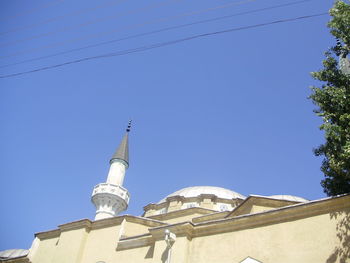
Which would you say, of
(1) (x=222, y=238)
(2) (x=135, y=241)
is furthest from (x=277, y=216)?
(2) (x=135, y=241)

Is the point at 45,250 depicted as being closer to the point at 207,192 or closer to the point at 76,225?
the point at 76,225

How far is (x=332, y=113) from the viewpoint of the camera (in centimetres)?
1020

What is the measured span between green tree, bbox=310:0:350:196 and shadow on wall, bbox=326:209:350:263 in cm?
117

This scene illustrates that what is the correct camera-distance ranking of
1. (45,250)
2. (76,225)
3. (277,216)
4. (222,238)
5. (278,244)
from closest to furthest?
(278,244)
(277,216)
(222,238)
(76,225)
(45,250)

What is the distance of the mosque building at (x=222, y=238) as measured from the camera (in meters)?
8.90

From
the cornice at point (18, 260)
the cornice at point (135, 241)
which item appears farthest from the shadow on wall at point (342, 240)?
the cornice at point (18, 260)

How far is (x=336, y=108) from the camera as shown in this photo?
10.2m

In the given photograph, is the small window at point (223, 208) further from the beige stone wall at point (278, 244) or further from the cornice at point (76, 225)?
the beige stone wall at point (278, 244)

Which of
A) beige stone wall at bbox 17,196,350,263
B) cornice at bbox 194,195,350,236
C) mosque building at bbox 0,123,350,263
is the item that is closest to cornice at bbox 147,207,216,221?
mosque building at bbox 0,123,350,263

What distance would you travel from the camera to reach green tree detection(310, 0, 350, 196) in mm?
9500

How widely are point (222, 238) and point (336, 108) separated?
178 inches

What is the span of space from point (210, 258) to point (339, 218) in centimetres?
337

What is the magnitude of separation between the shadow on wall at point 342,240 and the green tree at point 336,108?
3.84ft

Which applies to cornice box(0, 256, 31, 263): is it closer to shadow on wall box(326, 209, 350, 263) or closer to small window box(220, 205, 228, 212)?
shadow on wall box(326, 209, 350, 263)
